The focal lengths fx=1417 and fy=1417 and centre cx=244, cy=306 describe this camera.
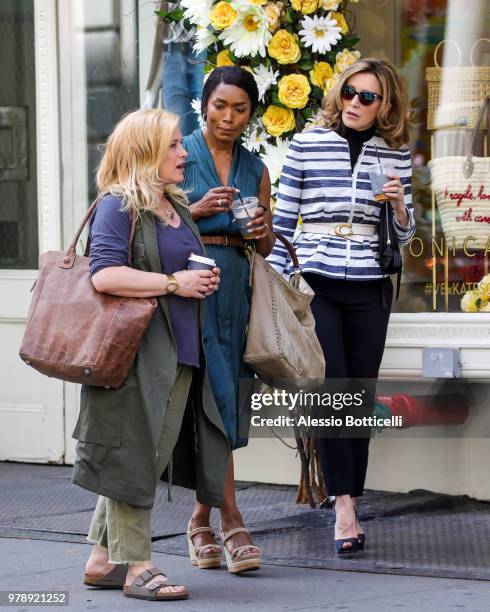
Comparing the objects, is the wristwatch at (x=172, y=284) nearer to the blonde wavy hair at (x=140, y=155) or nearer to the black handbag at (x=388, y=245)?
the blonde wavy hair at (x=140, y=155)

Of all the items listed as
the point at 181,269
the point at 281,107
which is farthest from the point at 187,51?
the point at 181,269

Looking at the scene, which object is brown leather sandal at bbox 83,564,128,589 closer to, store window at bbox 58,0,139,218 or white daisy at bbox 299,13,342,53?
white daisy at bbox 299,13,342,53

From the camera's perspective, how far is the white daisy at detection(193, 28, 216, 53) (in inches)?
251

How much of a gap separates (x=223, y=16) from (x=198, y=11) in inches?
7.4

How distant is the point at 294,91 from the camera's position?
6215 mm

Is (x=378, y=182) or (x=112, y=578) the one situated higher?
(x=378, y=182)

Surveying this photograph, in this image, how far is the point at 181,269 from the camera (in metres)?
4.72

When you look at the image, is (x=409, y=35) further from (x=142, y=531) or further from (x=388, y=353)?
(x=142, y=531)

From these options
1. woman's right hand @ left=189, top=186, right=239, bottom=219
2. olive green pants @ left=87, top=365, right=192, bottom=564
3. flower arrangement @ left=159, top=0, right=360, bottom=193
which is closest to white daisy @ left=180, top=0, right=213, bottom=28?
flower arrangement @ left=159, top=0, right=360, bottom=193

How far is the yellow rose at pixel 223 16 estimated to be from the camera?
6.20 metres

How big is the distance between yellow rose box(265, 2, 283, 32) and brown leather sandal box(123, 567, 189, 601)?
2.62 metres

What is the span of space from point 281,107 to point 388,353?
1223 millimetres

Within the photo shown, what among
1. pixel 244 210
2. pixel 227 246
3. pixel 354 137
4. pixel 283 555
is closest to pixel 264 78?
pixel 354 137

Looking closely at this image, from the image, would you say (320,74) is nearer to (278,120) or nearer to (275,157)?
(278,120)
